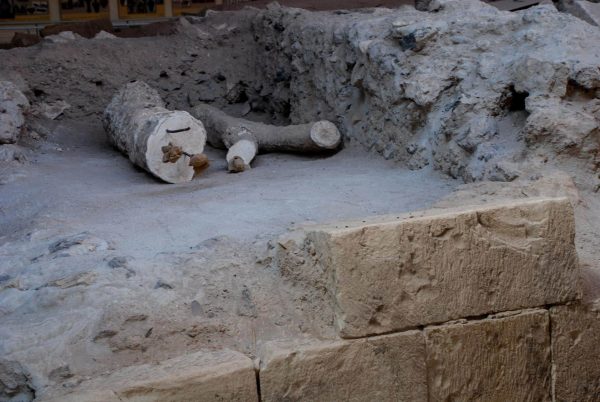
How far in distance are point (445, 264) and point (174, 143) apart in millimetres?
3208

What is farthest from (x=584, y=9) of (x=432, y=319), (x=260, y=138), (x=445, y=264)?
(x=432, y=319)

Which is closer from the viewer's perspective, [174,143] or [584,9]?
[174,143]

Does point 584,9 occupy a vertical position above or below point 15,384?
above

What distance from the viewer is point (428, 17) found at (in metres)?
6.12

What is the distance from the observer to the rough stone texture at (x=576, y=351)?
3715 mm

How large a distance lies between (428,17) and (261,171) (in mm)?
1742

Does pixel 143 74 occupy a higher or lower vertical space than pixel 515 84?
lower

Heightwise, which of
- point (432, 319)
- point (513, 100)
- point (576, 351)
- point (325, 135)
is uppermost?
point (513, 100)

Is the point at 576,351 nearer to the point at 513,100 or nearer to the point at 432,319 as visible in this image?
the point at 432,319

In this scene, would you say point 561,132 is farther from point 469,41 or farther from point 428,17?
point 428,17

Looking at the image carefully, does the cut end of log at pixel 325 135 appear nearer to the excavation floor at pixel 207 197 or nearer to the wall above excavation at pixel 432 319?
the excavation floor at pixel 207 197

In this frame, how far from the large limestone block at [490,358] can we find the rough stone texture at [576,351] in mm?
68

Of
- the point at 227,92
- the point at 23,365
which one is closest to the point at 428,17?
the point at 227,92

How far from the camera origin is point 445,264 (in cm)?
348
